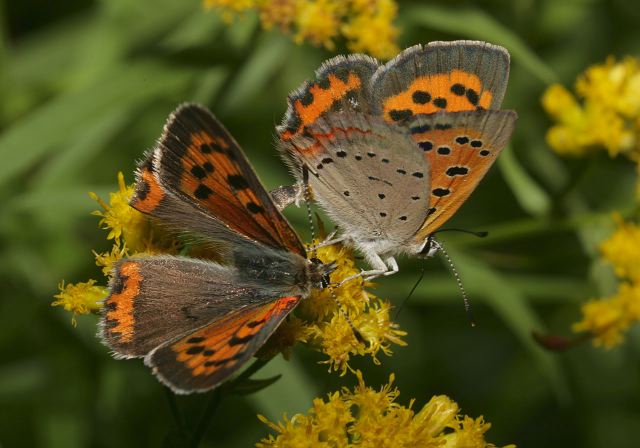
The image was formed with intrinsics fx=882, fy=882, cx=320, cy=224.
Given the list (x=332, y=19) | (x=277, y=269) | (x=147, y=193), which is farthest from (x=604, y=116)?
(x=147, y=193)

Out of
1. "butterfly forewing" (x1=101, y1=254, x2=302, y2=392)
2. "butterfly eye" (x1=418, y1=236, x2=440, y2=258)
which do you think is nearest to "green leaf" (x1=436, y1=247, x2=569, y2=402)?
"butterfly eye" (x1=418, y1=236, x2=440, y2=258)

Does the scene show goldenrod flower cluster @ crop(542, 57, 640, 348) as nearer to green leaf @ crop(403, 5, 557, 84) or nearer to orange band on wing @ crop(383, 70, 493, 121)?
green leaf @ crop(403, 5, 557, 84)

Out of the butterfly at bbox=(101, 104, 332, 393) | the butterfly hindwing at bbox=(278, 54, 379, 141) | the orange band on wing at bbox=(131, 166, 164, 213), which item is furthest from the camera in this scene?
the butterfly hindwing at bbox=(278, 54, 379, 141)

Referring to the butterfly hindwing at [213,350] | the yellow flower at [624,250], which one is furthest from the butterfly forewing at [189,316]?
the yellow flower at [624,250]

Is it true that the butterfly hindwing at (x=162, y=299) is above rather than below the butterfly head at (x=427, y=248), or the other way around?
above

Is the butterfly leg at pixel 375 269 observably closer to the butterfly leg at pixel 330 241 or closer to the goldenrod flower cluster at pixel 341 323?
the goldenrod flower cluster at pixel 341 323

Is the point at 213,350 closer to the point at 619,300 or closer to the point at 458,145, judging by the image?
the point at 458,145
